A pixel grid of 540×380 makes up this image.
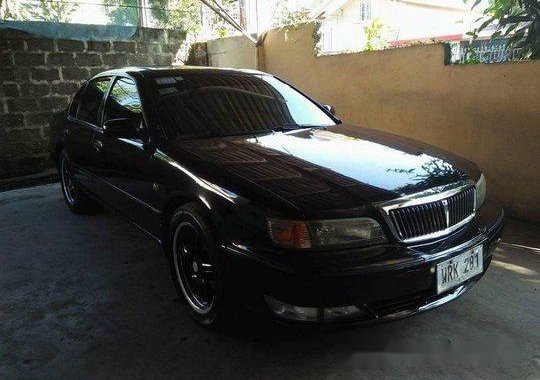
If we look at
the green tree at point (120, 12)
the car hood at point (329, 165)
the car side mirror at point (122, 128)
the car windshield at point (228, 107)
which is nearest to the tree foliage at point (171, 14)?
the green tree at point (120, 12)

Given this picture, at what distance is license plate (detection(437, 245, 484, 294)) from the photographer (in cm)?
215

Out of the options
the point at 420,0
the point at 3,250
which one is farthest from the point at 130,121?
the point at 420,0

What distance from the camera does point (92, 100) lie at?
13.3 ft

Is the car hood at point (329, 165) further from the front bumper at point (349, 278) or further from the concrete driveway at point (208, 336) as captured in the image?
the concrete driveway at point (208, 336)

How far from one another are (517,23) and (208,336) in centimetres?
407

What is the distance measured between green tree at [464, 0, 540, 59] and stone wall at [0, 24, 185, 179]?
18.1 ft

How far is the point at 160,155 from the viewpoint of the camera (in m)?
2.76

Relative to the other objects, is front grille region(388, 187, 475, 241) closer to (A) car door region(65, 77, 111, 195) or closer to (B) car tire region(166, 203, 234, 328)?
(B) car tire region(166, 203, 234, 328)

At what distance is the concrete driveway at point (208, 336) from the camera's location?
223 cm

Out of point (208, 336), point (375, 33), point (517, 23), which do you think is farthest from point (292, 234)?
point (375, 33)

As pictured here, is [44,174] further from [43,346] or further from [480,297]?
[480,297]

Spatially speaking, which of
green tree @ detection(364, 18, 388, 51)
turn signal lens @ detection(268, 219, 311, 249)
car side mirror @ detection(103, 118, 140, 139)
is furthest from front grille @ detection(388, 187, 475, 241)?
green tree @ detection(364, 18, 388, 51)

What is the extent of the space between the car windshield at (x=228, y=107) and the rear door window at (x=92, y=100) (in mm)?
869

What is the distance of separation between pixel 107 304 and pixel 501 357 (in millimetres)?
2278
